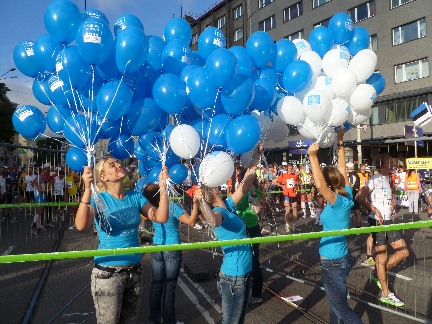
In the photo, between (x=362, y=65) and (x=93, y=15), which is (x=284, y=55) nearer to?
(x=362, y=65)

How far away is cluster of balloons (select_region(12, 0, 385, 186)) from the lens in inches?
154

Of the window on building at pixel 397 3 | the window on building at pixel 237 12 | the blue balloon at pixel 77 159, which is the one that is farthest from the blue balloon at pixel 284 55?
the window on building at pixel 237 12

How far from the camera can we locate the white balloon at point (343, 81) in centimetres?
495

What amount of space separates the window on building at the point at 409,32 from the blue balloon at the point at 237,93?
26718mm

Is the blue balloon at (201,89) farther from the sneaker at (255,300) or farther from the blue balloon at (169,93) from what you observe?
the sneaker at (255,300)

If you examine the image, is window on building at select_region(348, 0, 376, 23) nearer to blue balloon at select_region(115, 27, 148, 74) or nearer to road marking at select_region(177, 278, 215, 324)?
road marking at select_region(177, 278, 215, 324)

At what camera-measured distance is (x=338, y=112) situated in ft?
16.5

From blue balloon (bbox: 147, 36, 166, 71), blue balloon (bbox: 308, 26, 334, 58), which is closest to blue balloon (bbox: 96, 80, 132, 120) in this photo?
blue balloon (bbox: 147, 36, 166, 71)

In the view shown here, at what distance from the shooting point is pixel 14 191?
11125 mm

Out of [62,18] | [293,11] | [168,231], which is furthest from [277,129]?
[293,11]

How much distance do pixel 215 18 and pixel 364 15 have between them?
66.0 ft

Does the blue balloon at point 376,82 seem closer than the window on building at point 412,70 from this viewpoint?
Yes

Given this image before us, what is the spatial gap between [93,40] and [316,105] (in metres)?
2.72

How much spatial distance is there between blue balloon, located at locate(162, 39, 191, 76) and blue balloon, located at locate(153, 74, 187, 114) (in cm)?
30
